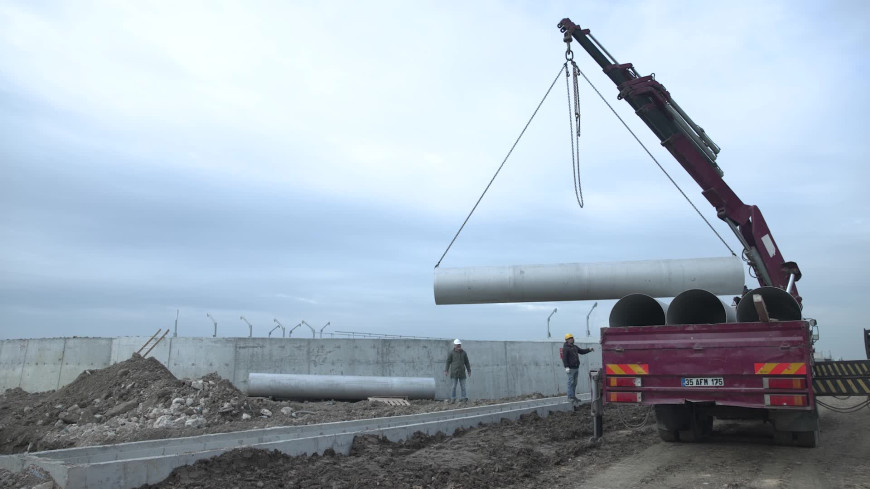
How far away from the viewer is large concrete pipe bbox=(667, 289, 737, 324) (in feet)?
28.0

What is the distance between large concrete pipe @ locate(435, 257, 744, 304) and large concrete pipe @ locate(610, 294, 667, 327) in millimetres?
3194

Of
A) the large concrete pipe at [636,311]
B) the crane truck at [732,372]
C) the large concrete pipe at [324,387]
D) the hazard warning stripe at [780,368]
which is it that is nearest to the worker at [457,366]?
the large concrete pipe at [324,387]

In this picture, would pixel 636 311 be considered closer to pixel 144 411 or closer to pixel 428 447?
pixel 428 447

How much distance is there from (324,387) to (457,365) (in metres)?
3.43

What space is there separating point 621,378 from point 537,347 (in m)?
10.8

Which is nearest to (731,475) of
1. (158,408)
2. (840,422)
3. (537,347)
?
(840,422)

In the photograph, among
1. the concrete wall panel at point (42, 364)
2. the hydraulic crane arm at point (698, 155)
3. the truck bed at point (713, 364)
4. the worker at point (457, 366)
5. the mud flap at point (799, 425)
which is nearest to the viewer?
the truck bed at point (713, 364)

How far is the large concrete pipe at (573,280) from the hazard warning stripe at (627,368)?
4135 millimetres

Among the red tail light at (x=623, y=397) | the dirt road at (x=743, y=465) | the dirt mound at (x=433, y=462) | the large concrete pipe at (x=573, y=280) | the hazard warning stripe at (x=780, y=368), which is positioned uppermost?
the large concrete pipe at (x=573, y=280)

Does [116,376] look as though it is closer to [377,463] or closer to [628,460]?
[377,463]

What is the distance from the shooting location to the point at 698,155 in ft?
38.1

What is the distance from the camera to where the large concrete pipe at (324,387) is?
51.0 feet

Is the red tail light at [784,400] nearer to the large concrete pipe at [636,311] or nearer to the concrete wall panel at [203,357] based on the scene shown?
the large concrete pipe at [636,311]

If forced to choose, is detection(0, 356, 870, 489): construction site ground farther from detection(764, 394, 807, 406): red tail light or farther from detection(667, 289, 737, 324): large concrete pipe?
detection(667, 289, 737, 324): large concrete pipe
